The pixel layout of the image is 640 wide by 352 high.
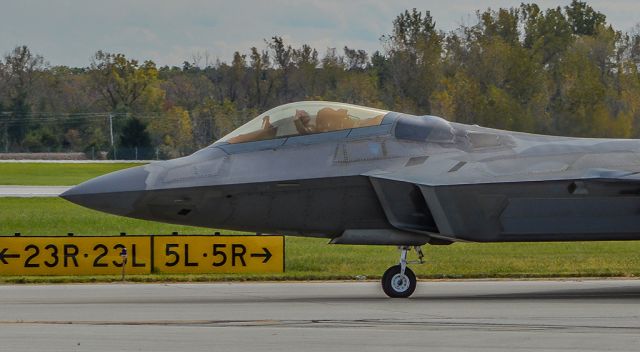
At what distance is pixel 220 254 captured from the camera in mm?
24766

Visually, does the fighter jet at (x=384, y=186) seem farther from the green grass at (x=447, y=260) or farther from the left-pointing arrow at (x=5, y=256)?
the left-pointing arrow at (x=5, y=256)

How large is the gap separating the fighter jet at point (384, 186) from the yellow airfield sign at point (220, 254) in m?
6.16

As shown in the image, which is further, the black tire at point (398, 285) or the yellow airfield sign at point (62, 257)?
the yellow airfield sign at point (62, 257)

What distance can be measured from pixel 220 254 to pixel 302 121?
7.00 meters

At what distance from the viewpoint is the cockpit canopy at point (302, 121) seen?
18359mm

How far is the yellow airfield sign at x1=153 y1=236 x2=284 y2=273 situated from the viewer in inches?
972

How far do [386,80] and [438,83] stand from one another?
26.2 feet

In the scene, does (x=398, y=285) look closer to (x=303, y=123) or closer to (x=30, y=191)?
(x=303, y=123)

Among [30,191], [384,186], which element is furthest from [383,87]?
[384,186]

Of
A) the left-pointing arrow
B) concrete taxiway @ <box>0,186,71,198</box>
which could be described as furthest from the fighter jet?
concrete taxiway @ <box>0,186,71,198</box>

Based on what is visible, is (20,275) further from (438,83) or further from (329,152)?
(438,83)

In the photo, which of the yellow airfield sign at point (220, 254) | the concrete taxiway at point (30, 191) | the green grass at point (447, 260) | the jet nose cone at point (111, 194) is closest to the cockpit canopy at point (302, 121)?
the jet nose cone at point (111, 194)
